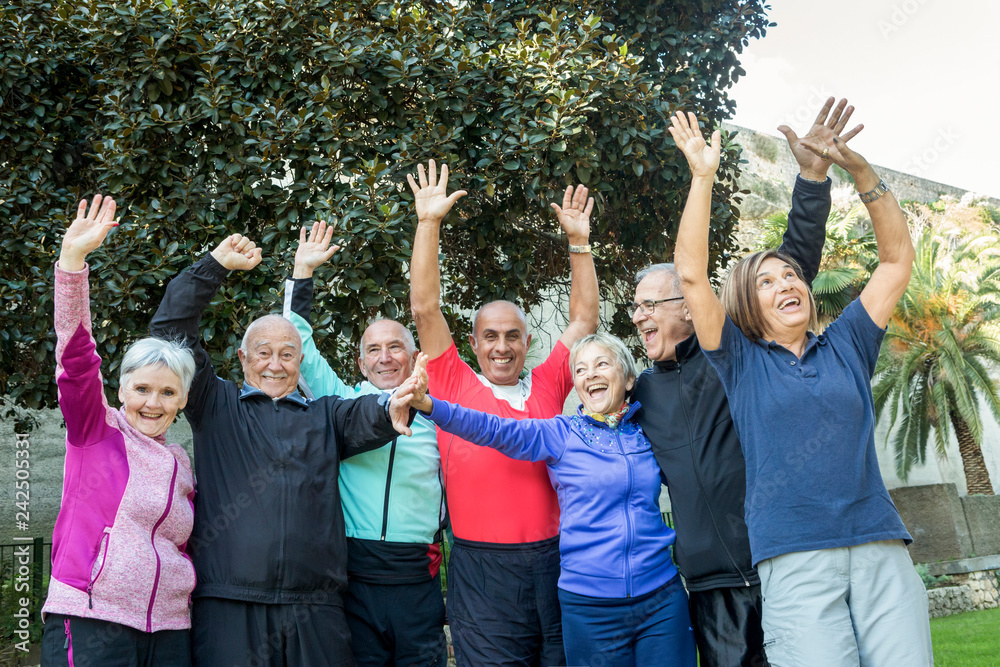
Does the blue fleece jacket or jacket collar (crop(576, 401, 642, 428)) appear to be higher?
jacket collar (crop(576, 401, 642, 428))

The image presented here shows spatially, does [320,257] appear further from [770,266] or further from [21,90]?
[21,90]

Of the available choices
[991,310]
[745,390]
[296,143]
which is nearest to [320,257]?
[296,143]

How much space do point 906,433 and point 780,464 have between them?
1912cm

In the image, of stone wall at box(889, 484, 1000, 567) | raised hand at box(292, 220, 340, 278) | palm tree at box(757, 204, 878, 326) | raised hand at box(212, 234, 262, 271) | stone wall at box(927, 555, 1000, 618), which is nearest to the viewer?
raised hand at box(212, 234, 262, 271)

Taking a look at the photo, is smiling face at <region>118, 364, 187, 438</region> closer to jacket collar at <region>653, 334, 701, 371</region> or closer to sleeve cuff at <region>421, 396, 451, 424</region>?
sleeve cuff at <region>421, 396, 451, 424</region>

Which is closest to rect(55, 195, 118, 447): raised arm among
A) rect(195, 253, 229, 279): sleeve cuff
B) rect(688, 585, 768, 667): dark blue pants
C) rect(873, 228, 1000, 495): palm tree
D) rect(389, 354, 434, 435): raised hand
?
rect(195, 253, 229, 279): sleeve cuff

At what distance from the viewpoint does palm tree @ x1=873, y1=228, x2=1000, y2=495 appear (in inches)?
703

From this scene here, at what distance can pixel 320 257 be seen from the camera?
3906mm

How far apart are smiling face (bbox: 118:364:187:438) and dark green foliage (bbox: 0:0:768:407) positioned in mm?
1335

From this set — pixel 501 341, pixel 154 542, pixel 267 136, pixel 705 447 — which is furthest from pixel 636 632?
Result: pixel 267 136

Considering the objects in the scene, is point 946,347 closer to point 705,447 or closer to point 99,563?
point 705,447

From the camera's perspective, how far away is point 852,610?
94.7 inches

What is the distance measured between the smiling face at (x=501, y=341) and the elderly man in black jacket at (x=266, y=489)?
0.65 meters

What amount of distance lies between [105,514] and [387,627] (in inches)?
45.6
